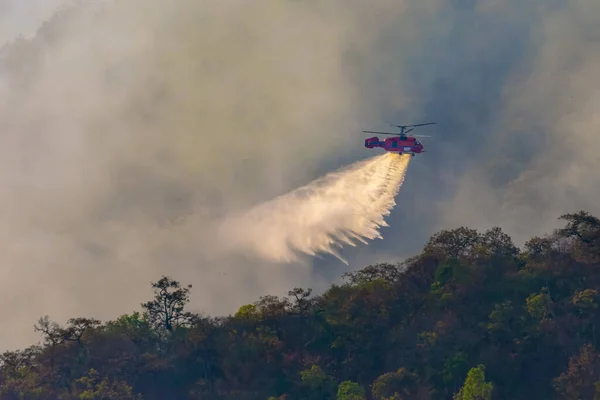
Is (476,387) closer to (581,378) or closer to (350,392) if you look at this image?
(581,378)

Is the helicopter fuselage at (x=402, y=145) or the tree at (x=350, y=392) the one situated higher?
the helicopter fuselage at (x=402, y=145)

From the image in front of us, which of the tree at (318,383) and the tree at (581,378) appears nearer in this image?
the tree at (581,378)

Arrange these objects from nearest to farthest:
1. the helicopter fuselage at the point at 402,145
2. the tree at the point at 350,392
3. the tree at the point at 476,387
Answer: the tree at the point at 476,387 → the tree at the point at 350,392 → the helicopter fuselage at the point at 402,145

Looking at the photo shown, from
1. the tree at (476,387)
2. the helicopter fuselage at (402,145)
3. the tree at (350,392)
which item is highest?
the helicopter fuselage at (402,145)

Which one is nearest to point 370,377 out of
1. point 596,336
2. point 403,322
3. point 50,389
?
point 403,322

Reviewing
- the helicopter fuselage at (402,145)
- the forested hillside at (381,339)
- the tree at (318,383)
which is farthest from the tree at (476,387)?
the helicopter fuselage at (402,145)

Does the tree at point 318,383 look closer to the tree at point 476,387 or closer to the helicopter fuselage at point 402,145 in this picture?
the tree at point 476,387

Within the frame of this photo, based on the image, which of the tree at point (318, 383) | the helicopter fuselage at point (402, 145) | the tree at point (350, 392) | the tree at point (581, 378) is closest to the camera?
the tree at point (581, 378)

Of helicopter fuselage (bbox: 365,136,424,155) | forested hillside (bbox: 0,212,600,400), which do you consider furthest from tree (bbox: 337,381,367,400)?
helicopter fuselage (bbox: 365,136,424,155)
